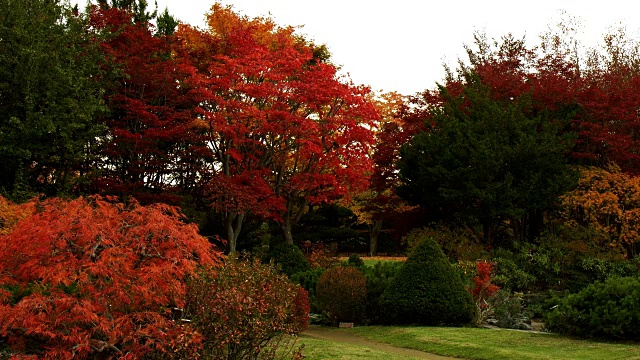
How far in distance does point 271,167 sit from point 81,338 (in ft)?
55.2

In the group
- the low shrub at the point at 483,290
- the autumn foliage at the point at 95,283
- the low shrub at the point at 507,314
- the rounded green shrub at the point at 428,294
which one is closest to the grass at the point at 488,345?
the rounded green shrub at the point at 428,294

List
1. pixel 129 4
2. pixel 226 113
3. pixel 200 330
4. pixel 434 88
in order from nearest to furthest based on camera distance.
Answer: pixel 200 330, pixel 226 113, pixel 129 4, pixel 434 88

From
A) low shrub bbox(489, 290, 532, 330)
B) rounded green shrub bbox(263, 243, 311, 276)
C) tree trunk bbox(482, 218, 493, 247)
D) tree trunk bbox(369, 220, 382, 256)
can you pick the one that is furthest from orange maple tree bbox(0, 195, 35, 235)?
tree trunk bbox(369, 220, 382, 256)

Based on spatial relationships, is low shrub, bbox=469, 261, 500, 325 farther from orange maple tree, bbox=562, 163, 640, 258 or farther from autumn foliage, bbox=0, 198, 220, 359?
autumn foliage, bbox=0, 198, 220, 359

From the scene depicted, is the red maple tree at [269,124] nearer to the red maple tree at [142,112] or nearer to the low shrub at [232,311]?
the red maple tree at [142,112]

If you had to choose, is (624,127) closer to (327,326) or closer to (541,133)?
(541,133)

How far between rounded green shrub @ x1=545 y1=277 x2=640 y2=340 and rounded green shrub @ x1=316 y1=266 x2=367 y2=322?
395 cm

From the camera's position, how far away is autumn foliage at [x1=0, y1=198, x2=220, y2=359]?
23.5 feet

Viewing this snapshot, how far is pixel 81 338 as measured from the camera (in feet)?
23.3

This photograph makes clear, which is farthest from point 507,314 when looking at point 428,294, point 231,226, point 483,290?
point 231,226

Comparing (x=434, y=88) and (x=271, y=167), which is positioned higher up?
(x=434, y=88)

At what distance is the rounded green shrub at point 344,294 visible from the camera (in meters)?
14.6

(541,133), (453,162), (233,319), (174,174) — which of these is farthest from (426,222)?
(233,319)

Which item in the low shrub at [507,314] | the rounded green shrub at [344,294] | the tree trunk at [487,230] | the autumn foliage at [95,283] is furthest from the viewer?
the tree trunk at [487,230]
